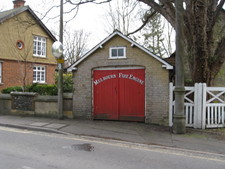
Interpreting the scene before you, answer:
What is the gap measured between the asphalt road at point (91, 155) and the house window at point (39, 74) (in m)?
16.8

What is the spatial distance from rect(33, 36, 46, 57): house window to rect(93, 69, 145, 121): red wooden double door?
15.4m

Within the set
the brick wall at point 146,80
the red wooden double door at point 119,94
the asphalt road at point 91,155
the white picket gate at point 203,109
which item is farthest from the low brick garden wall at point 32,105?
the white picket gate at point 203,109

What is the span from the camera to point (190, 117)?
9461mm

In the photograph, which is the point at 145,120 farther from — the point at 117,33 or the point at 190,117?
the point at 117,33

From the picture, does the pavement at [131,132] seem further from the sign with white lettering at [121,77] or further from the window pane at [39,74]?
the window pane at [39,74]

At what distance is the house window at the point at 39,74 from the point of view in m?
24.2

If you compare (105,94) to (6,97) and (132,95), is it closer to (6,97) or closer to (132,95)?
(132,95)

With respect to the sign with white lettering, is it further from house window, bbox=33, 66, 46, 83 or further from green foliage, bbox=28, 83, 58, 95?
house window, bbox=33, 66, 46, 83

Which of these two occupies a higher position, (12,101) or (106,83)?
(106,83)

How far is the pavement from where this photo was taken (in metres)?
7.41

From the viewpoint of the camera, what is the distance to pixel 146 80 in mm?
10422

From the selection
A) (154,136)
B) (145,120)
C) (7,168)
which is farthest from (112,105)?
(7,168)

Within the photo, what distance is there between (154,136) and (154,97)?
7.63 feet

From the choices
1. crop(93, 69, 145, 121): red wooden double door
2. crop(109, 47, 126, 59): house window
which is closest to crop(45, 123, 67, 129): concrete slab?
crop(93, 69, 145, 121): red wooden double door
